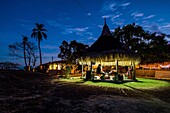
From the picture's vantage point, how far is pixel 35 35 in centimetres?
4119

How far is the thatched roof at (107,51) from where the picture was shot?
13.1 meters

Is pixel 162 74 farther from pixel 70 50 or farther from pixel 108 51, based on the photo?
pixel 70 50

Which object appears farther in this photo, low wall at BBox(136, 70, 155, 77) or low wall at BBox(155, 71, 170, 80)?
low wall at BBox(136, 70, 155, 77)

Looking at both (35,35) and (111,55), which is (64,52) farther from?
(111,55)

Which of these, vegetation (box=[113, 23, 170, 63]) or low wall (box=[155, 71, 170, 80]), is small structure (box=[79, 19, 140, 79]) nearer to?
low wall (box=[155, 71, 170, 80])

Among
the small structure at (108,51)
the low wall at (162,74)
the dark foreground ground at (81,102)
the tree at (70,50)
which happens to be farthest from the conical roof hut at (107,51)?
the tree at (70,50)

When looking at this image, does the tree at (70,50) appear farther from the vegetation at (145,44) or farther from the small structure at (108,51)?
the small structure at (108,51)

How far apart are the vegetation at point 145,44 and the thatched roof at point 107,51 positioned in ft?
43.5

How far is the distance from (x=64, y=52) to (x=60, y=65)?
4328mm

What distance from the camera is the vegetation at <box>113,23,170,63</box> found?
2662cm

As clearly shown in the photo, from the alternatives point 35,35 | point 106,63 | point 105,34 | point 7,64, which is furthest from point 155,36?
point 7,64

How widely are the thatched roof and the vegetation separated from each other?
13248 mm

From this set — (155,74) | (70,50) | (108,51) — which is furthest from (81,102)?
(70,50)

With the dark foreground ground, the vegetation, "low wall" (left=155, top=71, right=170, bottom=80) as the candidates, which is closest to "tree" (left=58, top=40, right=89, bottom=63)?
the vegetation
